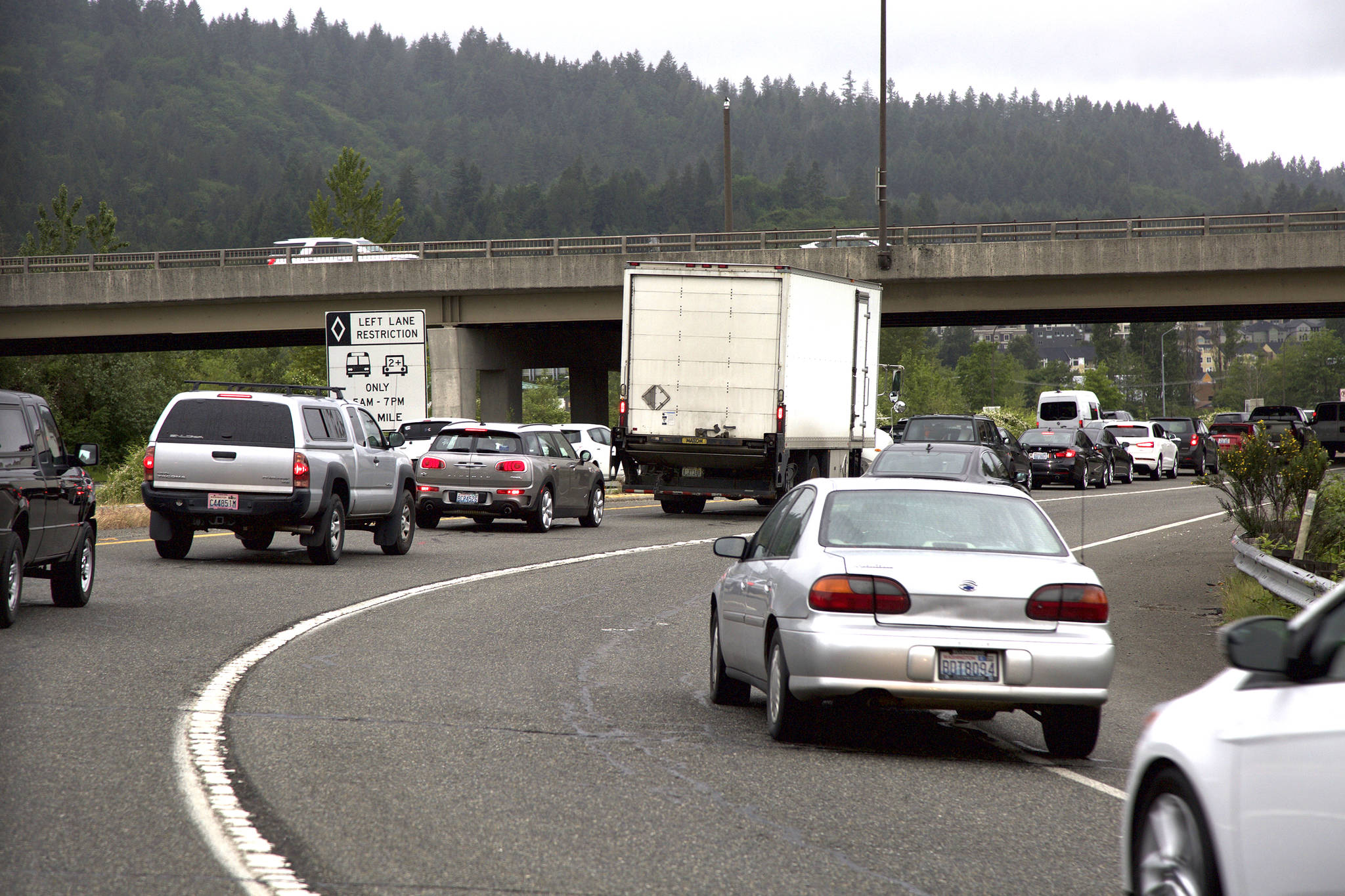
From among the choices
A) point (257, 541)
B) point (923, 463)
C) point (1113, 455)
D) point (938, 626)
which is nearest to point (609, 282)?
point (1113, 455)

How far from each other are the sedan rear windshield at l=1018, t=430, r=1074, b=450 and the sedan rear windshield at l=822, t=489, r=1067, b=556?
101 ft

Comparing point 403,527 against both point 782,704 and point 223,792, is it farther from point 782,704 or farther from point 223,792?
point 223,792

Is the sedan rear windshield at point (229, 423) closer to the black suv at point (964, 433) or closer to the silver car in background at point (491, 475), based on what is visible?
the silver car in background at point (491, 475)

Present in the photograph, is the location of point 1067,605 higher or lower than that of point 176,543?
higher

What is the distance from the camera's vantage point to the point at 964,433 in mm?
29406

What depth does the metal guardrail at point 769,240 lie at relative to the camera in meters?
42.8

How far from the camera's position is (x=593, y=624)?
12.6 m

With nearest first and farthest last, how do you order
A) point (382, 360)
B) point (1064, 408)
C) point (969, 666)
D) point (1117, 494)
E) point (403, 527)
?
point (969, 666)
point (403, 527)
point (382, 360)
point (1117, 494)
point (1064, 408)

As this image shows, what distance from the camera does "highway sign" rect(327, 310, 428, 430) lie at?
2777 centimetres

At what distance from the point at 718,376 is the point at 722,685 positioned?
17.0m

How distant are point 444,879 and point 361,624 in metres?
7.22

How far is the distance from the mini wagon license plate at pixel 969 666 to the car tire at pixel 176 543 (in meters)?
11.8

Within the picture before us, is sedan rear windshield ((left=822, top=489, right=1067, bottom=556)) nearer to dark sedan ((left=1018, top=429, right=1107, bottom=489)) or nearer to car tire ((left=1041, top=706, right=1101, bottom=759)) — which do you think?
car tire ((left=1041, top=706, right=1101, bottom=759))

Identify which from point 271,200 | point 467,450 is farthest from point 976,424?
point 271,200
